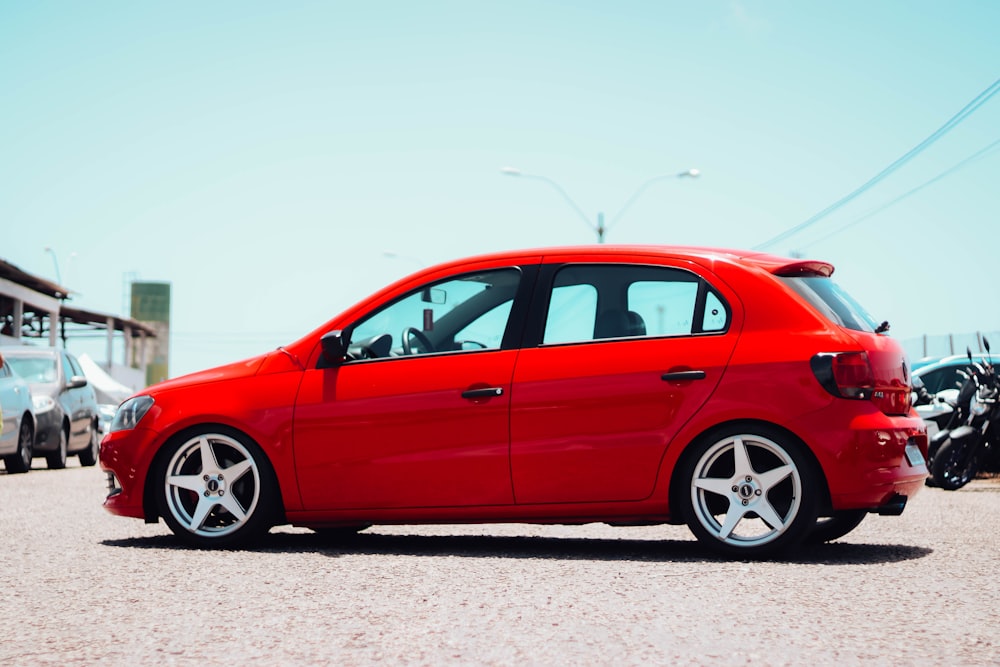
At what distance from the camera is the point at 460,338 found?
7438 mm

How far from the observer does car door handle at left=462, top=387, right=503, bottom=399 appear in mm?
7125

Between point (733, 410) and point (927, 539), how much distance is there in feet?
7.04

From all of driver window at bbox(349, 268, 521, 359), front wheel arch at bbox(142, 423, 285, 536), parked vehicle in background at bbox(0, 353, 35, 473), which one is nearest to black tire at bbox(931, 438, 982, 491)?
driver window at bbox(349, 268, 521, 359)

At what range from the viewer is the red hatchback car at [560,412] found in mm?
6719

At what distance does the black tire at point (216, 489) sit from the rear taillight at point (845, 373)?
3.09m

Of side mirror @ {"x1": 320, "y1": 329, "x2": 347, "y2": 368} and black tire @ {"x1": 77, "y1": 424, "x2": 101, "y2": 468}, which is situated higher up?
side mirror @ {"x1": 320, "y1": 329, "x2": 347, "y2": 368}

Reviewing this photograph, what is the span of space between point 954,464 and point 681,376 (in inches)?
301

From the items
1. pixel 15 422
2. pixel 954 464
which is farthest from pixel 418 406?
pixel 15 422

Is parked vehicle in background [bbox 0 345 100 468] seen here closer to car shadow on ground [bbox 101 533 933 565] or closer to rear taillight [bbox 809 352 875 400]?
car shadow on ground [bbox 101 533 933 565]

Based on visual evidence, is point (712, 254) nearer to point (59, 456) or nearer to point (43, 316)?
point (59, 456)

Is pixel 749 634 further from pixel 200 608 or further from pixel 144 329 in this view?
pixel 144 329

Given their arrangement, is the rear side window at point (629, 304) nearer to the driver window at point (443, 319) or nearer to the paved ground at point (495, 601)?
the driver window at point (443, 319)

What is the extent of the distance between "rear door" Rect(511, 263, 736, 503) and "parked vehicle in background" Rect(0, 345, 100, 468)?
12941mm

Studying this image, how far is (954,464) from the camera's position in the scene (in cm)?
1344
